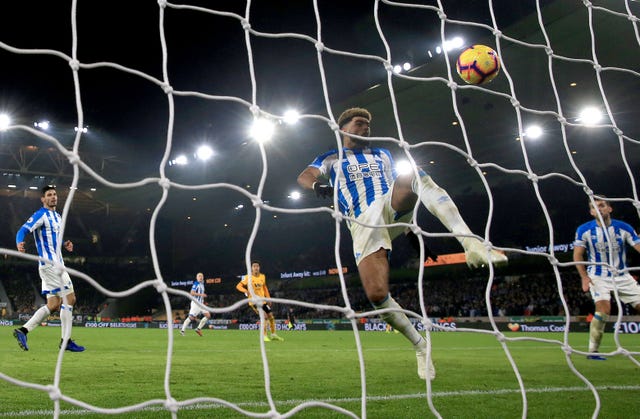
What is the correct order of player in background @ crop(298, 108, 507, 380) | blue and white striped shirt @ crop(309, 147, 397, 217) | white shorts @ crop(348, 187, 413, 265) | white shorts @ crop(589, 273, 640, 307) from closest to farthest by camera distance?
player in background @ crop(298, 108, 507, 380)
white shorts @ crop(348, 187, 413, 265)
blue and white striped shirt @ crop(309, 147, 397, 217)
white shorts @ crop(589, 273, 640, 307)

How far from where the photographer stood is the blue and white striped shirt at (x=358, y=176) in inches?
160

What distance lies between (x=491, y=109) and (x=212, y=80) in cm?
873

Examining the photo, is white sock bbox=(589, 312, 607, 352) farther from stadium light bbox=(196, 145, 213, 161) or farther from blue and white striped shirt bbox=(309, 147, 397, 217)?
stadium light bbox=(196, 145, 213, 161)

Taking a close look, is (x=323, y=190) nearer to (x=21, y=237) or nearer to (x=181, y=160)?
(x=21, y=237)

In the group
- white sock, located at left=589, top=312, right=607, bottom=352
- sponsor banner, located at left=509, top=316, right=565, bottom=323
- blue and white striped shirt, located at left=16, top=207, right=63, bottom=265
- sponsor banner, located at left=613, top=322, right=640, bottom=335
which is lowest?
sponsor banner, located at left=613, top=322, right=640, bottom=335

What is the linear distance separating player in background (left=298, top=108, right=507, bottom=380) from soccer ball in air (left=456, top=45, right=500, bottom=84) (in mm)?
1014

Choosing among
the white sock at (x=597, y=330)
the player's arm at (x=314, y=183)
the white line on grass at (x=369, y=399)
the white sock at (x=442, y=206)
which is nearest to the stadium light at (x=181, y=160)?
the white sock at (x=597, y=330)

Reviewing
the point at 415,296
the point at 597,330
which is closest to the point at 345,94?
the point at 597,330

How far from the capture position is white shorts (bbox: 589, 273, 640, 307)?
5975 millimetres

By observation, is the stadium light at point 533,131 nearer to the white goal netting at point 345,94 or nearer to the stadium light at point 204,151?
the white goal netting at point 345,94

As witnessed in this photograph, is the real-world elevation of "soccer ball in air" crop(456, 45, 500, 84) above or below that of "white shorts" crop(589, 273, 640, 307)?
above

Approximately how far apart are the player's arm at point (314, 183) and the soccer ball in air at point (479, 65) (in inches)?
62.9

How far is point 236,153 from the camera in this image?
22.9 m

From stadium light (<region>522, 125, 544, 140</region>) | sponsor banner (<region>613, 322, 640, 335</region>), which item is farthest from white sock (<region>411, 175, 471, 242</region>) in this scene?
stadium light (<region>522, 125, 544, 140</region>)
